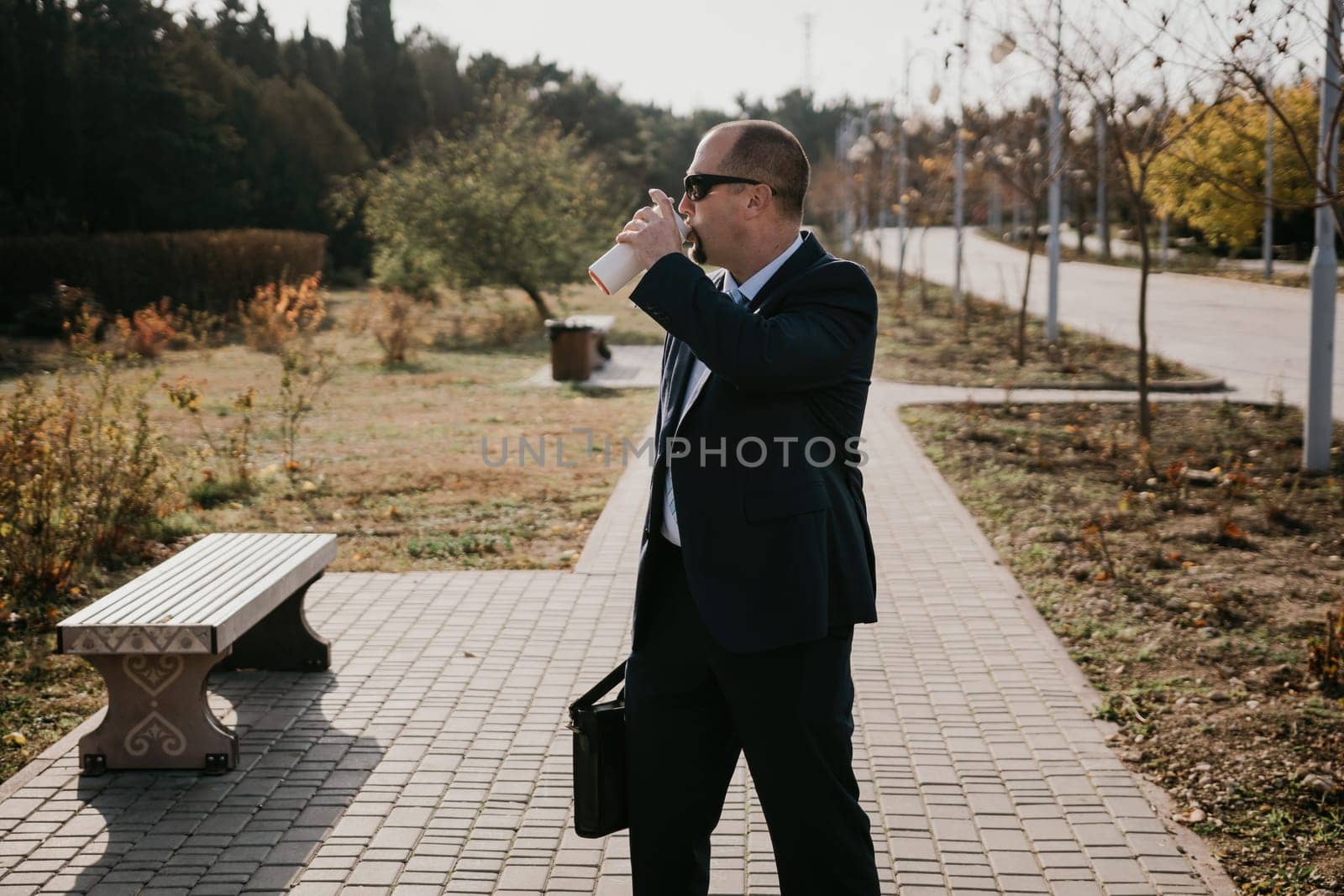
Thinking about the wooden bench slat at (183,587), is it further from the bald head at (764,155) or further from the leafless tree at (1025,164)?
the leafless tree at (1025,164)

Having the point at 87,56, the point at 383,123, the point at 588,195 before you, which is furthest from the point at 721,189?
the point at 383,123

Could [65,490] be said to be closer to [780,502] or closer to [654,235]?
[654,235]

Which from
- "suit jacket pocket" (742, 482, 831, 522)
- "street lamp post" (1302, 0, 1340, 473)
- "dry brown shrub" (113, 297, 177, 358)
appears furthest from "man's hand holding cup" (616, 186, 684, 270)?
"dry brown shrub" (113, 297, 177, 358)

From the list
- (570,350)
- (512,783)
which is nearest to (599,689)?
(512,783)

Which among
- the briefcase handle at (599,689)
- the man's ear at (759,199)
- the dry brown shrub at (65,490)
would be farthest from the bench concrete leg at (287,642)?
the man's ear at (759,199)

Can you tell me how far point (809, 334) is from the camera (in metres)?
2.55

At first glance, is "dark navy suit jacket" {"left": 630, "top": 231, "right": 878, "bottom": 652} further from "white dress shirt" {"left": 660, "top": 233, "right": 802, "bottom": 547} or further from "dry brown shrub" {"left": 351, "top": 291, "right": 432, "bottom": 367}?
"dry brown shrub" {"left": 351, "top": 291, "right": 432, "bottom": 367}

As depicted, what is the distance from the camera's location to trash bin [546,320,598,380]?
1675 cm

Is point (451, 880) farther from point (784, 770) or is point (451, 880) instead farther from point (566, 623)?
point (566, 623)

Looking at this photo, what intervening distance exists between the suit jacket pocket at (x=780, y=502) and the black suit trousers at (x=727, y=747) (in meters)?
0.27

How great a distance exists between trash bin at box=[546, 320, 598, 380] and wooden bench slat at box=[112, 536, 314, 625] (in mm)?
10945

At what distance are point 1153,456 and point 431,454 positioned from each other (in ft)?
20.1

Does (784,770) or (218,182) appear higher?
(218,182)

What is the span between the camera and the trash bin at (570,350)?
1675 centimetres
